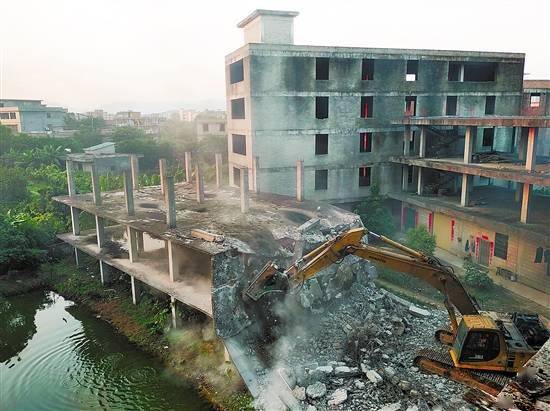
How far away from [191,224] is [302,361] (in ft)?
22.9

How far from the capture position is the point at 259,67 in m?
25.3

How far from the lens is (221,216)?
18.4 meters

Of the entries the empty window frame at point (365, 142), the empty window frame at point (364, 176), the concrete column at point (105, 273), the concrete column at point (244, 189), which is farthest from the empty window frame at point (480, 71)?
the concrete column at point (105, 273)

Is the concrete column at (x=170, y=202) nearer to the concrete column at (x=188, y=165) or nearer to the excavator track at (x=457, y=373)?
the excavator track at (x=457, y=373)

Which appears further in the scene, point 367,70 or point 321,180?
point 321,180

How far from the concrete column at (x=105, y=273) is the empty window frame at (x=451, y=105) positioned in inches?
941

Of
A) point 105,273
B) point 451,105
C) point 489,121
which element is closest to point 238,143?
point 105,273

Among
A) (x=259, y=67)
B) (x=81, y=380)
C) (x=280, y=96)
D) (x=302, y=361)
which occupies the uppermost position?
(x=259, y=67)

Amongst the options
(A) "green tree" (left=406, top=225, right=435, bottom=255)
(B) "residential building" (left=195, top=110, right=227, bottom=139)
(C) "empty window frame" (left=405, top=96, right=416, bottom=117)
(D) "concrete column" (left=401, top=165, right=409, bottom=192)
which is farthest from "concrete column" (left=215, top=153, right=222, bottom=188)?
(B) "residential building" (left=195, top=110, right=227, bottom=139)

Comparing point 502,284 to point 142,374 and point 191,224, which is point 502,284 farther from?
point 142,374

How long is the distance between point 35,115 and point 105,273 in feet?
170

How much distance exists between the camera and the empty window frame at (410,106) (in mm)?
29094

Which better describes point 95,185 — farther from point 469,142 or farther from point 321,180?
point 469,142

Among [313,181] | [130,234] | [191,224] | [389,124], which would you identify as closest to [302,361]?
[191,224]
